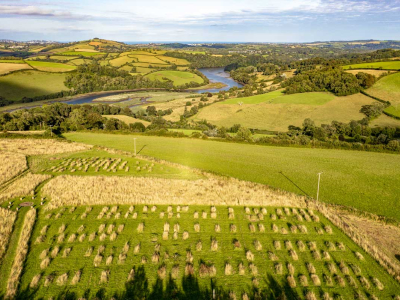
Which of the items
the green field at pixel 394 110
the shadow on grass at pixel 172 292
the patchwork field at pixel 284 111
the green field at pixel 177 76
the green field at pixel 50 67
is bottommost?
the patchwork field at pixel 284 111

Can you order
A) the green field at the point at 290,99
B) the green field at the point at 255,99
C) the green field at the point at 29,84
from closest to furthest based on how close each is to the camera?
the green field at the point at 290,99
the green field at the point at 255,99
the green field at the point at 29,84

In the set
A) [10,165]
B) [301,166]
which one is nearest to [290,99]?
[301,166]

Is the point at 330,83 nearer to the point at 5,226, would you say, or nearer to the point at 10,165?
the point at 10,165

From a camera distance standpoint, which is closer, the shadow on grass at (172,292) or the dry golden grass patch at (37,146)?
the shadow on grass at (172,292)

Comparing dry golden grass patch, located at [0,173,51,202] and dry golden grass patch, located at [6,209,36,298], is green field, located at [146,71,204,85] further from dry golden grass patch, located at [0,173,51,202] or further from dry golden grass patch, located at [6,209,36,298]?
dry golden grass patch, located at [6,209,36,298]

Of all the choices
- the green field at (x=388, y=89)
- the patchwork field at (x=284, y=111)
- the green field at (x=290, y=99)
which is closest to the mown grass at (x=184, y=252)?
the patchwork field at (x=284, y=111)

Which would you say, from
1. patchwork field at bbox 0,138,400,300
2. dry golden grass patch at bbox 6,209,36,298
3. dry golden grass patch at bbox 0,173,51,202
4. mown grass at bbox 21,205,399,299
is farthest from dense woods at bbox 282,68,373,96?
dry golden grass patch at bbox 6,209,36,298

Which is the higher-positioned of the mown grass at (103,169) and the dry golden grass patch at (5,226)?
the dry golden grass patch at (5,226)

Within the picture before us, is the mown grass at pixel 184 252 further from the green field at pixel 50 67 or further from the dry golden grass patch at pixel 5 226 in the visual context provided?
the green field at pixel 50 67
